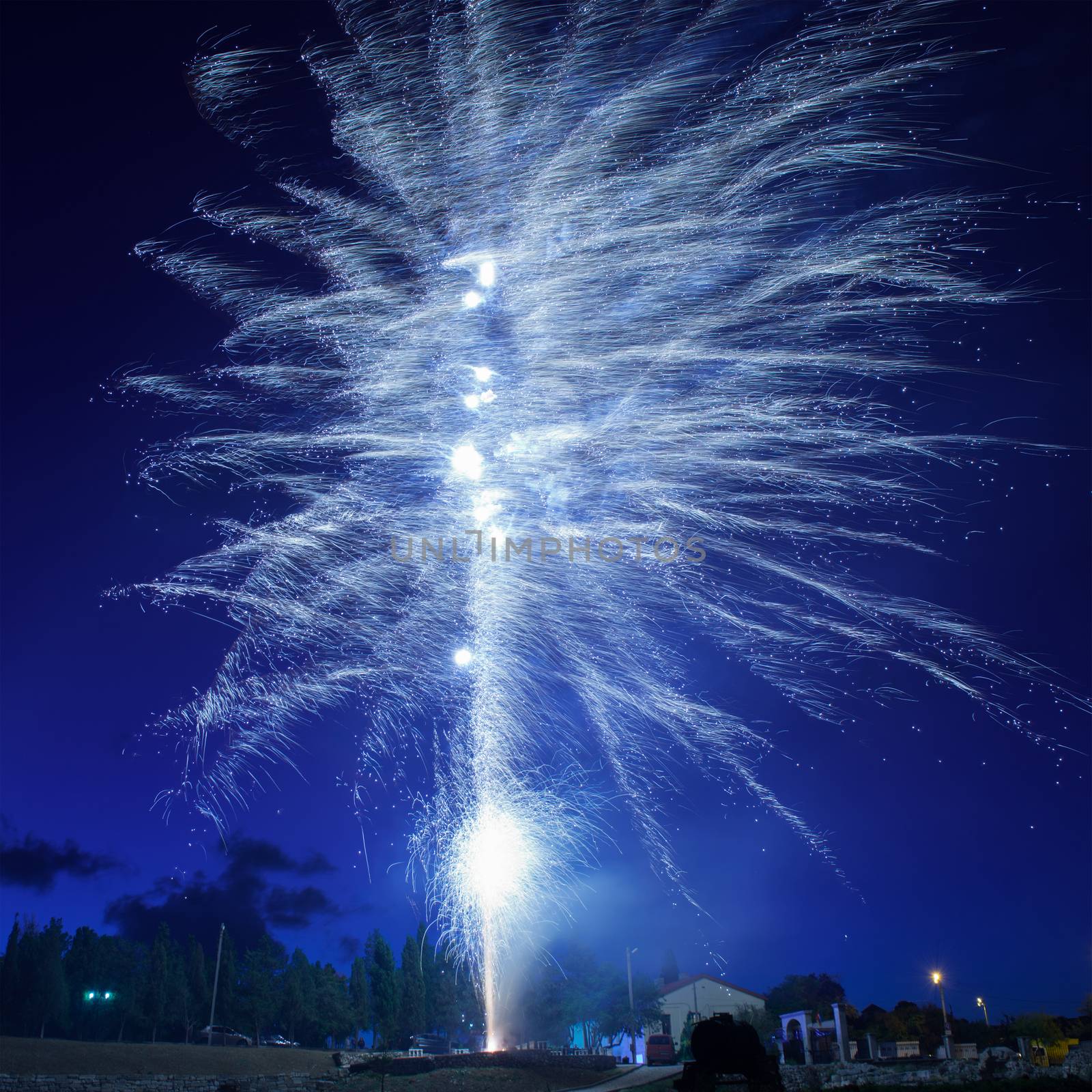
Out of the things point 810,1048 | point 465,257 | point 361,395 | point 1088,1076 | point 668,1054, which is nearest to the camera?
point 465,257

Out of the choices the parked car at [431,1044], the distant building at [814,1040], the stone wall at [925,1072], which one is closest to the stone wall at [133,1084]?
the stone wall at [925,1072]

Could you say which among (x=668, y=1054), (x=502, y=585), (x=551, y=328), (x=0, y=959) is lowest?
(x=668, y=1054)

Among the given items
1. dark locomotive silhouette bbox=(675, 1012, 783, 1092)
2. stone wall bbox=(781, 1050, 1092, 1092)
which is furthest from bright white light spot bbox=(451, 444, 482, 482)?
stone wall bbox=(781, 1050, 1092, 1092)

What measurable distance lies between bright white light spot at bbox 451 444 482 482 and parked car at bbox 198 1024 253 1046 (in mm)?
39663

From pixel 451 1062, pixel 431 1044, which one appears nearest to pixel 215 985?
pixel 431 1044

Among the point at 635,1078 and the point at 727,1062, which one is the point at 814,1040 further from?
the point at 727,1062

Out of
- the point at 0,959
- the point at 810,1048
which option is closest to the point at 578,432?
the point at 810,1048

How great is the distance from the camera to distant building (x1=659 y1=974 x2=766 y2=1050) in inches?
2440

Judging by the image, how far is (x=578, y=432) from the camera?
21.1 metres

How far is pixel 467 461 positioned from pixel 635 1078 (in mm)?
27126

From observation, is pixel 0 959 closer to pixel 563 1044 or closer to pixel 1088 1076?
pixel 563 1044

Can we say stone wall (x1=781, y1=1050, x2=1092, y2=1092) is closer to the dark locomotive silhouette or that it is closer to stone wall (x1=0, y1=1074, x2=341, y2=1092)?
the dark locomotive silhouette

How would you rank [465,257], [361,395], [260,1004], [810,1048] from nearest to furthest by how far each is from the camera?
[465,257] < [361,395] < [810,1048] < [260,1004]

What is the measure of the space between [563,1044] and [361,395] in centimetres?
3881
